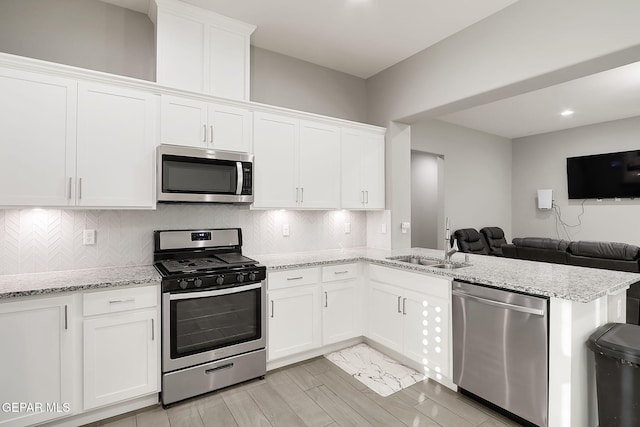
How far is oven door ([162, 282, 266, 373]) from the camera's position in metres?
2.35

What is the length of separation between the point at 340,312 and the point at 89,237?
2249mm

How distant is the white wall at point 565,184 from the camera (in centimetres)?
577

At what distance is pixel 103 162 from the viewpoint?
7.76ft

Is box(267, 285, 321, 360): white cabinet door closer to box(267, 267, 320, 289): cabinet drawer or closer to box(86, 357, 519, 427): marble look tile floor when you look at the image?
box(267, 267, 320, 289): cabinet drawer

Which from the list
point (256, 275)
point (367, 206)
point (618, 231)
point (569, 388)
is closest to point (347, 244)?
point (367, 206)

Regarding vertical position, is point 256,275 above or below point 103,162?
below

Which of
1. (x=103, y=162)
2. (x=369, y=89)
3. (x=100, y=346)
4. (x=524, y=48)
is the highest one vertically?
(x=369, y=89)

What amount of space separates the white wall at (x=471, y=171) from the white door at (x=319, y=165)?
241cm

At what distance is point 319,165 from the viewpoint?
3.42 meters

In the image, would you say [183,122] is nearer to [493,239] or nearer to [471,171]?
[471,171]

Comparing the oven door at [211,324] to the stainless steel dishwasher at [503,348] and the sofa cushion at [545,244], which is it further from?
the sofa cushion at [545,244]

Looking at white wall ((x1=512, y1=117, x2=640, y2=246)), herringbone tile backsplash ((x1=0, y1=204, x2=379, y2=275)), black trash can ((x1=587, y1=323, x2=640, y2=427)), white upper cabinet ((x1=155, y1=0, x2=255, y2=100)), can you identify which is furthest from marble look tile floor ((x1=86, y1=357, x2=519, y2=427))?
white wall ((x1=512, y1=117, x2=640, y2=246))

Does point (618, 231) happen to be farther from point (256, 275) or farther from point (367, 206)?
point (256, 275)

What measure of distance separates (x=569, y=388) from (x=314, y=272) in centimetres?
195
